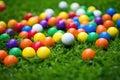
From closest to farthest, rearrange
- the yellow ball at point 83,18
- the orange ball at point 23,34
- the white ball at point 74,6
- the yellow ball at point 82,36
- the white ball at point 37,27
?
the yellow ball at point 82,36 < the orange ball at point 23,34 < the white ball at point 37,27 < the yellow ball at point 83,18 < the white ball at point 74,6

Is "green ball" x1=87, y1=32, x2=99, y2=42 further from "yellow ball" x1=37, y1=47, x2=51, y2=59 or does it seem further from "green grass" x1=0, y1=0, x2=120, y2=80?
"yellow ball" x1=37, y1=47, x2=51, y2=59

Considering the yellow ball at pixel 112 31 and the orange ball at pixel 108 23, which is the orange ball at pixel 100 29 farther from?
the orange ball at pixel 108 23

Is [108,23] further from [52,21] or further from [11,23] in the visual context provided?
[11,23]

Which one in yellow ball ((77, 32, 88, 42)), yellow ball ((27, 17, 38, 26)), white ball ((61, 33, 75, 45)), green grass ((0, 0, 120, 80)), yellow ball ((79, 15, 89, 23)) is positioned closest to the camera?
green grass ((0, 0, 120, 80))

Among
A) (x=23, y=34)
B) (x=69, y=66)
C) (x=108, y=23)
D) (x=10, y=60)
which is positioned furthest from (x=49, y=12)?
(x=69, y=66)

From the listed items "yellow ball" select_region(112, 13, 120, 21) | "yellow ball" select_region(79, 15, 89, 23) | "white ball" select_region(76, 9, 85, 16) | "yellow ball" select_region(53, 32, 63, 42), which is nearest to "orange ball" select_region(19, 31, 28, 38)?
"yellow ball" select_region(53, 32, 63, 42)

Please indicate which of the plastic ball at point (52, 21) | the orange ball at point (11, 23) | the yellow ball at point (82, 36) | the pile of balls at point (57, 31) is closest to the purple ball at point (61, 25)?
the pile of balls at point (57, 31)

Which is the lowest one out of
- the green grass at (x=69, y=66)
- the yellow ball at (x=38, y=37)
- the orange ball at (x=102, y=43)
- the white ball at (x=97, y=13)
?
the green grass at (x=69, y=66)

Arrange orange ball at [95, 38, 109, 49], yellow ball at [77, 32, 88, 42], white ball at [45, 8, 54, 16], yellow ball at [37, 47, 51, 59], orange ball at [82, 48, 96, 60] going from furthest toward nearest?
white ball at [45, 8, 54, 16] < yellow ball at [77, 32, 88, 42] < orange ball at [95, 38, 109, 49] < yellow ball at [37, 47, 51, 59] < orange ball at [82, 48, 96, 60]
